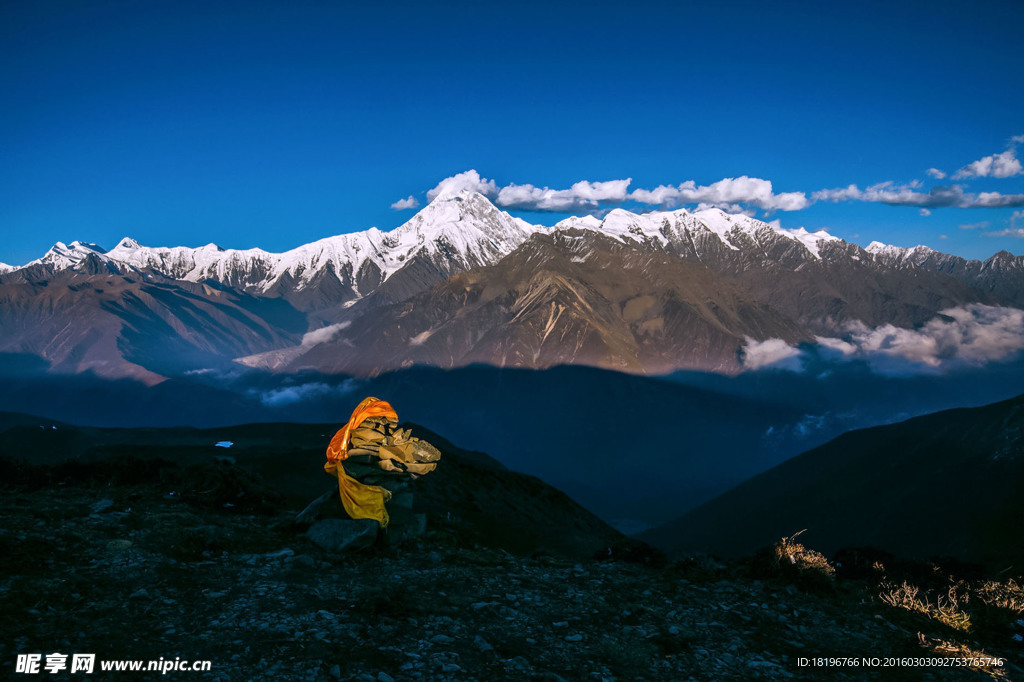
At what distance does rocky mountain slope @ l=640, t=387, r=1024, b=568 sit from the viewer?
7556 cm

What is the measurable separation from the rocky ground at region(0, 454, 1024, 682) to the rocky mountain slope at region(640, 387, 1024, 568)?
46.4m

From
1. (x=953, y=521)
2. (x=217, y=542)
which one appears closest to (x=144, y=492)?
(x=217, y=542)

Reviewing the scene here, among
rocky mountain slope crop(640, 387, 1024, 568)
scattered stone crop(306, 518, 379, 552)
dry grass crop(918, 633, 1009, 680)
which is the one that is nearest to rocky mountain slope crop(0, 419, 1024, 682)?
dry grass crop(918, 633, 1009, 680)

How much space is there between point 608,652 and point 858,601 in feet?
26.9

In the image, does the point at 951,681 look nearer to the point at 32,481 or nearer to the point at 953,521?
the point at 32,481

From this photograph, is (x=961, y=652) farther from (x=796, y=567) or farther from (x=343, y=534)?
(x=343, y=534)

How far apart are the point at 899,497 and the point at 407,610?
112 metres

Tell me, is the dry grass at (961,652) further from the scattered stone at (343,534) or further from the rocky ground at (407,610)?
the scattered stone at (343,534)

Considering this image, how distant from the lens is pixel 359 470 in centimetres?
1675

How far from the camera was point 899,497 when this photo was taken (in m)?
99.9

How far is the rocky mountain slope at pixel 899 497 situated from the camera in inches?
2975

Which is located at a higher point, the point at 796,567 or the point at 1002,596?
the point at 796,567

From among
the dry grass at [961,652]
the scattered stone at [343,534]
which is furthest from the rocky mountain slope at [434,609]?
the scattered stone at [343,534]

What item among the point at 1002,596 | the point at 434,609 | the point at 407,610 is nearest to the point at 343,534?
the point at 407,610
